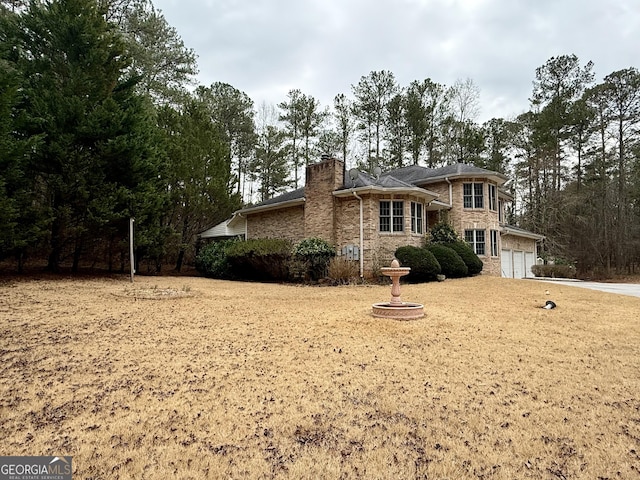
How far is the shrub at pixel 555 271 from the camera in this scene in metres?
21.7

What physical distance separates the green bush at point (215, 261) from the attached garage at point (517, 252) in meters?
14.3

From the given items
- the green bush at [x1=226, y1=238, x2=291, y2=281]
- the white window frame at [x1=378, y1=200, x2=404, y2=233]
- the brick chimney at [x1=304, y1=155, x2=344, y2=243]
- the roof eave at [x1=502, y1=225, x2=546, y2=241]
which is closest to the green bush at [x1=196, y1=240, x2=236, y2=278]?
the green bush at [x1=226, y1=238, x2=291, y2=281]

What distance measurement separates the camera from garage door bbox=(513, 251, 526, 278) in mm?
21453

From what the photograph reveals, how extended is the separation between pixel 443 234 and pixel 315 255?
6.18m

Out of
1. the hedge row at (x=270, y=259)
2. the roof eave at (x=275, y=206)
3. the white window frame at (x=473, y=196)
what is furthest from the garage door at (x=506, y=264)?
the roof eave at (x=275, y=206)

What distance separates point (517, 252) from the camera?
21.9m

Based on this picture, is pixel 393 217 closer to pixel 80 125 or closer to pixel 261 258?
pixel 261 258

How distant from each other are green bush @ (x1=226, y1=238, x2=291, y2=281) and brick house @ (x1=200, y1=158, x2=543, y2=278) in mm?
1801

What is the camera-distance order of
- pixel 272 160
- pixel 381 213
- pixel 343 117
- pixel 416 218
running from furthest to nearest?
1. pixel 272 160
2. pixel 343 117
3. pixel 416 218
4. pixel 381 213

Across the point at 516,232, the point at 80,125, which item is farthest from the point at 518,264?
the point at 80,125

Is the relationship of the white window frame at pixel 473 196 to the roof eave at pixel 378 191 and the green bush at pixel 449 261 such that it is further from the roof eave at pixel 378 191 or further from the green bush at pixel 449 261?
the green bush at pixel 449 261

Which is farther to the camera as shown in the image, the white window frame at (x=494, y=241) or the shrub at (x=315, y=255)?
the white window frame at (x=494, y=241)

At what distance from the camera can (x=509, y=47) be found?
14.0m

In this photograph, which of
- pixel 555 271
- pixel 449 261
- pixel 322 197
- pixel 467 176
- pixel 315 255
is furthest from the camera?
pixel 555 271
